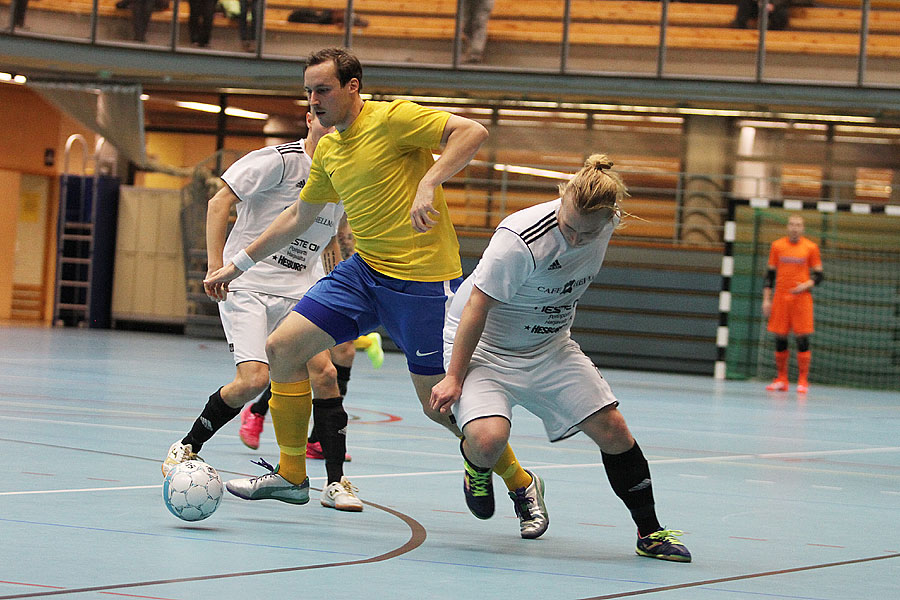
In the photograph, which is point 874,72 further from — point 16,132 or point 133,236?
point 16,132

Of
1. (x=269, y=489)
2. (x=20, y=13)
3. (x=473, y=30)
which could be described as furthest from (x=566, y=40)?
(x=269, y=489)

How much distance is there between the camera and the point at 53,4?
18141 millimetres

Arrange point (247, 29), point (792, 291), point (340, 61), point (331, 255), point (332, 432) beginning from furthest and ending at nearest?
point (247, 29) → point (792, 291) → point (331, 255) → point (332, 432) → point (340, 61)

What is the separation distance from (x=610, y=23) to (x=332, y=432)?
14.2m

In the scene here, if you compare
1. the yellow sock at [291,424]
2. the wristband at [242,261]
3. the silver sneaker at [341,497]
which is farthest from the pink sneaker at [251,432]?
the wristband at [242,261]

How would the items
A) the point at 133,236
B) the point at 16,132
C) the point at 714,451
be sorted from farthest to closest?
the point at 16,132 < the point at 133,236 < the point at 714,451

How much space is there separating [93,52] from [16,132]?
630 centimetres

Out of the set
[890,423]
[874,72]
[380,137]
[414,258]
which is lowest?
[890,423]

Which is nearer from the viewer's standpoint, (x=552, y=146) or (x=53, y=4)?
(x=53, y=4)

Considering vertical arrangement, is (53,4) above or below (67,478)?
above

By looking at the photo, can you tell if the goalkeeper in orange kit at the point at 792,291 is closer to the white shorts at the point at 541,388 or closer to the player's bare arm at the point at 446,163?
the player's bare arm at the point at 446,163

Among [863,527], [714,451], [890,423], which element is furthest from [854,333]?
[863,527]

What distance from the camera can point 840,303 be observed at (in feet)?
59.2

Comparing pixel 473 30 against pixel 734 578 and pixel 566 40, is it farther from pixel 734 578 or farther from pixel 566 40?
pixel 734 578
